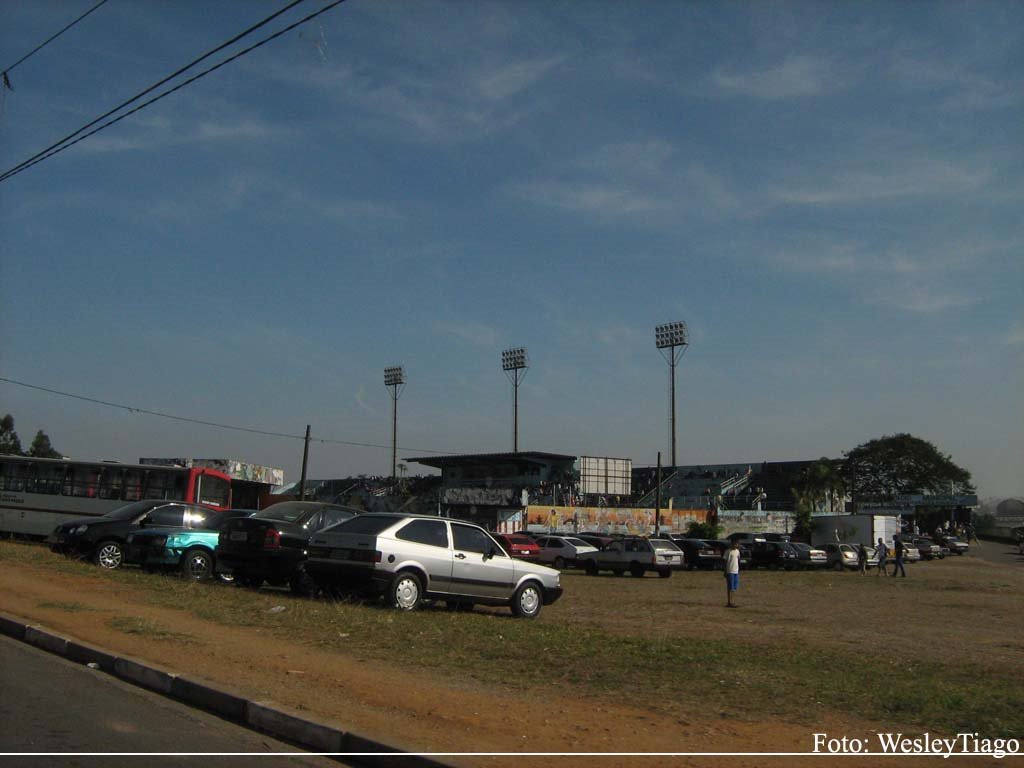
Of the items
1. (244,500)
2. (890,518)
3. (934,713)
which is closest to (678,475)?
(890,518)

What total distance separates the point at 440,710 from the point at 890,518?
5114 cm

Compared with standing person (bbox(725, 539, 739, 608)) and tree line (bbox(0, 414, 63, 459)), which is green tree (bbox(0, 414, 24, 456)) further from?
standing person (bbox(725, 539, 739, 608))

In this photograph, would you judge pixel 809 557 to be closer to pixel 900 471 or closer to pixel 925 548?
pixel 925 548

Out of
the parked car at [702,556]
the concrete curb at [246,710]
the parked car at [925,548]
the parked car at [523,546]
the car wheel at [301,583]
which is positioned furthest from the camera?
the parked car at [925,548]

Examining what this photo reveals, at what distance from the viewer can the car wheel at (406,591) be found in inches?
564

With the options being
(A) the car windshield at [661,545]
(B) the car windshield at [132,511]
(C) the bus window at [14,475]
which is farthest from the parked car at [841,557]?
(C) the bus window at [14,475]

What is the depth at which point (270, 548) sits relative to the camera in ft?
54.9

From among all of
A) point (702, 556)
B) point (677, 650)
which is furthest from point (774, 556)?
point (677, 650)

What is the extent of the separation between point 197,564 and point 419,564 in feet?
23.1

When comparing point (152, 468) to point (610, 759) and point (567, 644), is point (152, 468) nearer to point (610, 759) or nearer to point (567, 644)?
point (567, 644)

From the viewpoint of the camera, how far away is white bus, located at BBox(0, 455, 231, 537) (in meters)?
29.6

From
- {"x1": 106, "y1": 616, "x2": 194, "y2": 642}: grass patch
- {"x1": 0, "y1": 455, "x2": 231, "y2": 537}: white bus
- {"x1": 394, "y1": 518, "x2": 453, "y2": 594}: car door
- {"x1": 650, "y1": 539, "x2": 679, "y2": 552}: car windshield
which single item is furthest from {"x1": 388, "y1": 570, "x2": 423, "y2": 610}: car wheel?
{"x1": 650, "y1": 539, "x2": 679, "y2": 552}: car windshield

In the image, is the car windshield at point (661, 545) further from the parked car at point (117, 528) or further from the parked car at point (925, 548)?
the parked car at point (925, 548)

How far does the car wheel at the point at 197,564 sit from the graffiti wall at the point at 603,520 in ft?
119
